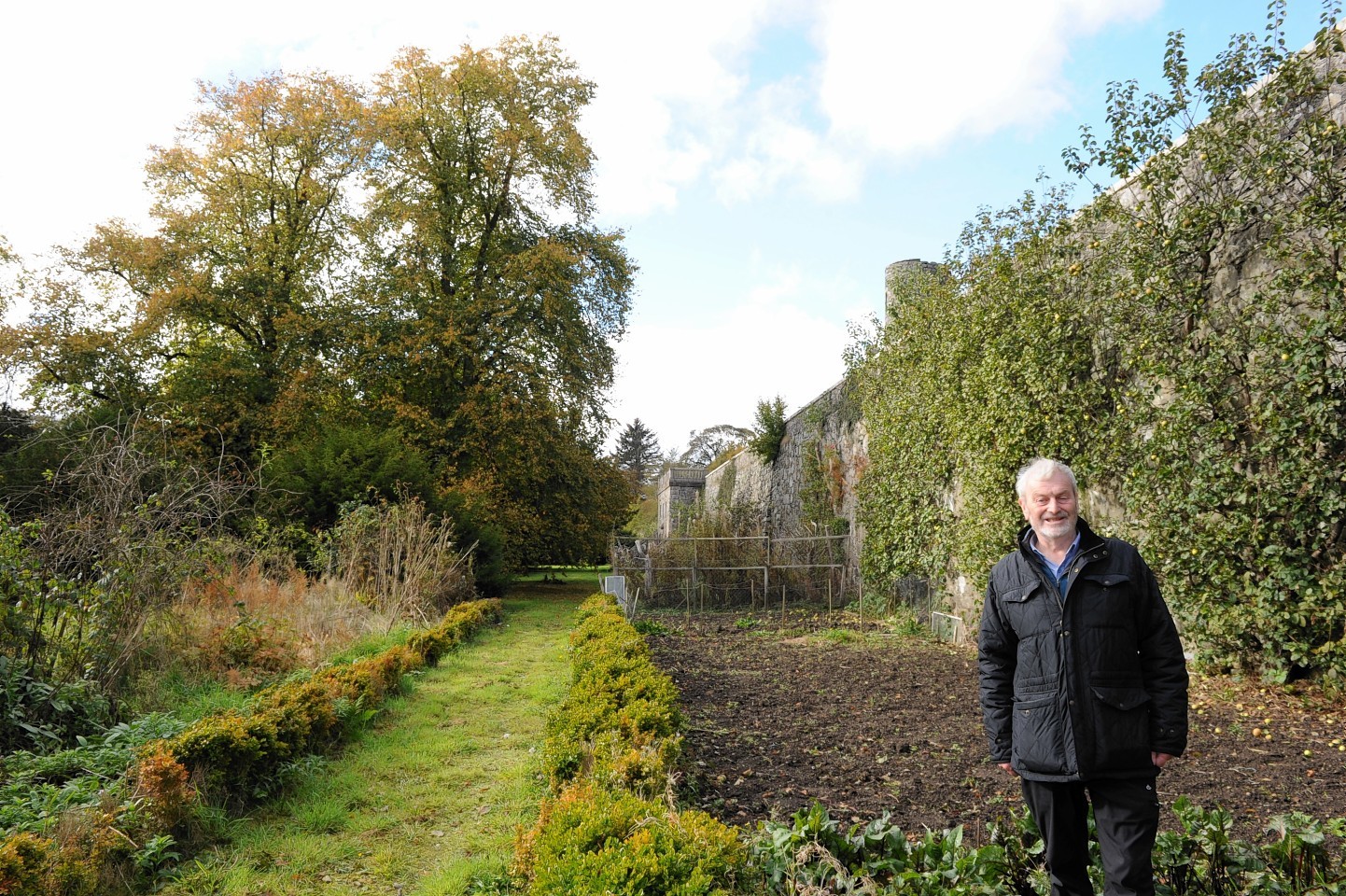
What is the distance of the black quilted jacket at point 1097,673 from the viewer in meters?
2.20

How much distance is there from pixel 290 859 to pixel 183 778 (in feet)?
1.89

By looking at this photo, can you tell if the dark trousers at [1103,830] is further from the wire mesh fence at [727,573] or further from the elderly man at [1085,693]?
the wire mesh fence at [727,573]

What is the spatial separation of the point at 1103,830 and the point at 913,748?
8.24 ft

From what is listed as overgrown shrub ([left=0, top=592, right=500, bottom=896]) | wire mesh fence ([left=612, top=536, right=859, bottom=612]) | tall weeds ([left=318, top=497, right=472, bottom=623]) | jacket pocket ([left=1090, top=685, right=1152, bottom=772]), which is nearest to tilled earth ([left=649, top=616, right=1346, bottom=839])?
jacket pocket ([left=1090, top=685, right=1152, bottom=772])

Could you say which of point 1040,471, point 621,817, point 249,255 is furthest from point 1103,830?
point 249,255

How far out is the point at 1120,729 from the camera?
2.20 m

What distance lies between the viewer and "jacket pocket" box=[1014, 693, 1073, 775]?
2.25 meters

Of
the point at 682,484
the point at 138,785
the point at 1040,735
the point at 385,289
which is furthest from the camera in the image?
the point at 682,484

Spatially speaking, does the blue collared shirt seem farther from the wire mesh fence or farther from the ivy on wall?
the wire mesh fence

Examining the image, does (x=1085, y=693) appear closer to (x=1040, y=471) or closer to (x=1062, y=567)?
(x=1062, y=567)

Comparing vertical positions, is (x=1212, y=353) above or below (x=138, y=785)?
above

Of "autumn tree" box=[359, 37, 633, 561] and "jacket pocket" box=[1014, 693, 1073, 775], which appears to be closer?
"jacket pocket" box=[1014, 693, 1073, 775]

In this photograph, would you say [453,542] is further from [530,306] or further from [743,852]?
[743,852]

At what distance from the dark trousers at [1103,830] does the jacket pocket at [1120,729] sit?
0.06 m
